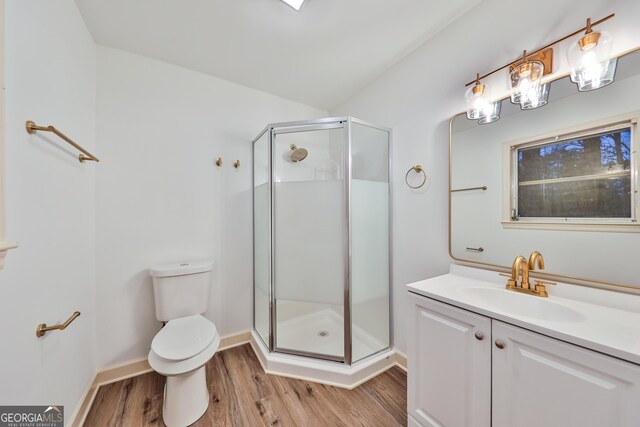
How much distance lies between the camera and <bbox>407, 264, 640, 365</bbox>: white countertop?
746mm

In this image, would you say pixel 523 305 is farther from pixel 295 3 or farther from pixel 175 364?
pixel 295 3

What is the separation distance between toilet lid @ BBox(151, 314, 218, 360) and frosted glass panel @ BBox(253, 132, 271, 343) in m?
0.54

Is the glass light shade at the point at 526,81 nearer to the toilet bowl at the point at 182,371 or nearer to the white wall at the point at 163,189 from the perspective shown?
the white wall at the point at 163,189

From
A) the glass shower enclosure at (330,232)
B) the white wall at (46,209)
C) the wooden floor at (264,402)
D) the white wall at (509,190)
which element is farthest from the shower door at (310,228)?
the white wall at (46,209)

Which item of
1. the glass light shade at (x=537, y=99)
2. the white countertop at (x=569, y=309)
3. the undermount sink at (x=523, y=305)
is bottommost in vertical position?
the undermount sink at (x=523, y=305)

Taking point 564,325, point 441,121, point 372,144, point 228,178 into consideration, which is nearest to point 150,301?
point 228,178

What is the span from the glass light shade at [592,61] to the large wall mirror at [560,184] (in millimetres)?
31

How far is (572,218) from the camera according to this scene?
3.59 ft

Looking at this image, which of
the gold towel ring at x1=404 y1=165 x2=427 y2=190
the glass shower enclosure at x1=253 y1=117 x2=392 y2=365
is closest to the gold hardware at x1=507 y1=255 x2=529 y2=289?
the gold towel ring at x1=404 y1=165 x2=427 y2=190

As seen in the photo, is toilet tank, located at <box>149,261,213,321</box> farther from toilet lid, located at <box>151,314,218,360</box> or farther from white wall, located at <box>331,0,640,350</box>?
white wall, located at <box>331,0,640,350</box>

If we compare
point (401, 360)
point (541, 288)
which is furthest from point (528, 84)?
point (401, 360)

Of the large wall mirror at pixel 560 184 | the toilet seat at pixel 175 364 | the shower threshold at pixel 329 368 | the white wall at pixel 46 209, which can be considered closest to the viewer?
the white wall at pixel 46 209

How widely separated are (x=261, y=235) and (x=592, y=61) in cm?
224

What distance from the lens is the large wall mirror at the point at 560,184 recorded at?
3.17 ft
